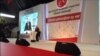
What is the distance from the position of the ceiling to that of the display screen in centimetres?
34

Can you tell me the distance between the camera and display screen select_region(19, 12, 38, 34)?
4.73 meters

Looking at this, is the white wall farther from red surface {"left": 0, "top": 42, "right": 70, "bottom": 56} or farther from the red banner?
red surface {"left": 0, "top": 42, "right": 70, "bottom": 56}

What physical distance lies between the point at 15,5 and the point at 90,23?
141 inches

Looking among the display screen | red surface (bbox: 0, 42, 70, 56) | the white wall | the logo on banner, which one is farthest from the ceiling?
red surface (bbox: 0, 42, 70, 56)

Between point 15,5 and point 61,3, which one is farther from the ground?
point 15,5

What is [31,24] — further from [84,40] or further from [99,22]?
[99,22]

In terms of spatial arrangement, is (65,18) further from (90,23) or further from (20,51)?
(20,51)

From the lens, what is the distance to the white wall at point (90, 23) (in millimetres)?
2775

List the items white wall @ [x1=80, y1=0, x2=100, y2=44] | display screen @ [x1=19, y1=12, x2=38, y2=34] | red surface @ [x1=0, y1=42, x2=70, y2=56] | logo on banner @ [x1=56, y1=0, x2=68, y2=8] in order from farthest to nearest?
1. display screen @ [x1=19, y1=12, x2=38, y2=34]
2. logo on banner @ [x1=56, y1=0, x2=68, y2=8]
3. white wall @ [x1=80, y1=0, x2=100, y2=44]
4. red surface @ [x1=0, y1=42, x2=70, y2=56]

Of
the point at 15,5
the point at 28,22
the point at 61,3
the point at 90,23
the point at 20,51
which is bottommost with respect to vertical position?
the point at 20,51

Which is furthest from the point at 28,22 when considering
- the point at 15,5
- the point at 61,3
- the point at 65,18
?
the point at 65,18

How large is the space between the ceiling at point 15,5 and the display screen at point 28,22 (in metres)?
0.34

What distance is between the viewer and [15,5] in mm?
5660

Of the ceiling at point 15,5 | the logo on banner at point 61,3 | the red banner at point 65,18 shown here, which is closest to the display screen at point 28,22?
the ceiling at point 15,5
